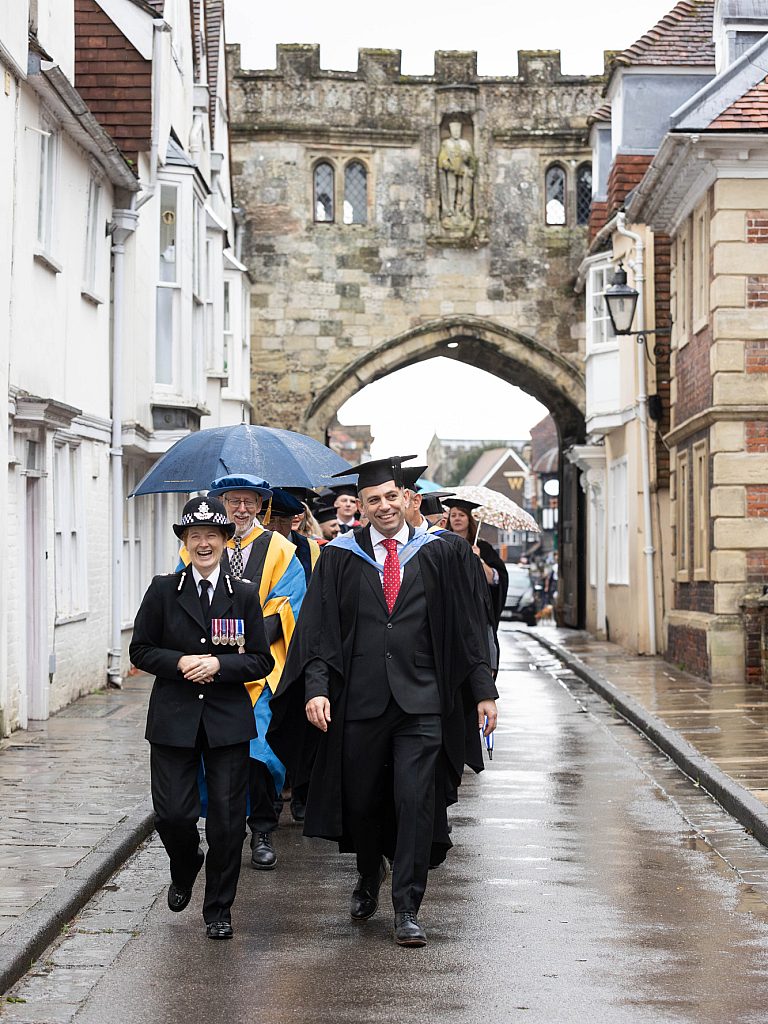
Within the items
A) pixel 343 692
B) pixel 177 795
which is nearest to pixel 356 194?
pixel 343 692

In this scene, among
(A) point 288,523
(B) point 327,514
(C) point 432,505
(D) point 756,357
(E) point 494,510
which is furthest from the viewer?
(D) point 756,357

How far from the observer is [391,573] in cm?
705

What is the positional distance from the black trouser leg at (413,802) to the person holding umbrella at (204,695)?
614 mm

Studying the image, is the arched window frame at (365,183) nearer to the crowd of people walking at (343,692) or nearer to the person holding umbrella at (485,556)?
the person holding umbrella at (485,556)

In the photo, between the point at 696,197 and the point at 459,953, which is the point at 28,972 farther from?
the point at 696,197

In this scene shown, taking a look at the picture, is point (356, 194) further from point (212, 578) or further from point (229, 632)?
point (229, 632)

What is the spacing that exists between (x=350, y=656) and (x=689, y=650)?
1371 cm

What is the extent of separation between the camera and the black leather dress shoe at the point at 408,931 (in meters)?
6.55

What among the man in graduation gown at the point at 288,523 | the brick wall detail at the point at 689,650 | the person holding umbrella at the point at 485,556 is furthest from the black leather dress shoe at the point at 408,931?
the brick wall detail at the point at 689,650

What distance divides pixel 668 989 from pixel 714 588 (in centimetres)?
→ 1318

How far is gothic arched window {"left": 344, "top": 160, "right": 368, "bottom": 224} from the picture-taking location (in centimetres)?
3572

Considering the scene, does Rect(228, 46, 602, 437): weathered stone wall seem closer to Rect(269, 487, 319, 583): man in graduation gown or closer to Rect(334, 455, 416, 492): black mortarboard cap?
Rect(269, 487, 319, 583): man in graduation gown

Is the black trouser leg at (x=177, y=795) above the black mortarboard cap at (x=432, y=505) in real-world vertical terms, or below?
below

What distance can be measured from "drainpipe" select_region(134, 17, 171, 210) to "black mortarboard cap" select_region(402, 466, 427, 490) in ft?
41.0
